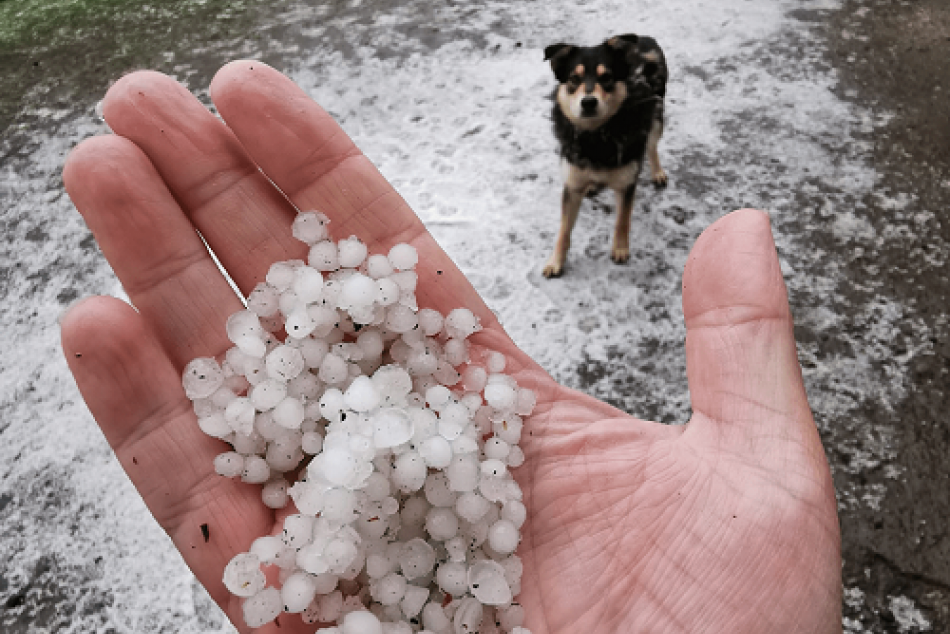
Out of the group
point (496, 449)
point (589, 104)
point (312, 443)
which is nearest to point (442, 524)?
point (496, 449)

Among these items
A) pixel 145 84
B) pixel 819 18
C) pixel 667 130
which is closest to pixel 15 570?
pixel 145 84

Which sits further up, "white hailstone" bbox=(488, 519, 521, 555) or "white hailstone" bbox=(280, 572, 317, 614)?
"white hailstone" bbox=(280, 572, 317, 614)

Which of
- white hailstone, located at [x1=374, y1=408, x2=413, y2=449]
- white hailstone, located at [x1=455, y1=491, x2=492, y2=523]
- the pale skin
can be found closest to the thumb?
the pale skin

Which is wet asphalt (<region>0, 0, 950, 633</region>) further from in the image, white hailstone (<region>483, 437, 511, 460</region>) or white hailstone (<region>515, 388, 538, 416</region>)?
white hailstone (<region>483, 437, 511, 460</region>)

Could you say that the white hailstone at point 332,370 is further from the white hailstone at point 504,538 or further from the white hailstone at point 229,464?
the white hailstone at point 504,538

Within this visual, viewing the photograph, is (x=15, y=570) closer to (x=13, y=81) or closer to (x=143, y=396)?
(x=143, y=396)
